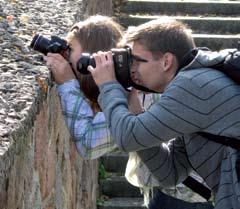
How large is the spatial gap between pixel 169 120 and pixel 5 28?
1126 millimetres

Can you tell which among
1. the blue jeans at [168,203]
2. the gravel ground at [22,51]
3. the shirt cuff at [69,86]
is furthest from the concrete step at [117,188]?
the shirt cuff at [69,86]

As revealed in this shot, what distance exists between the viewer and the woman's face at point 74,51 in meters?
3.10

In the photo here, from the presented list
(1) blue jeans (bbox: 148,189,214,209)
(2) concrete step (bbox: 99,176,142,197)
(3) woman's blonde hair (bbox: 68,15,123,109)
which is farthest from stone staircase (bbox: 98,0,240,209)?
(3) woman's blonde hair (bbox: 68,15,123,109)

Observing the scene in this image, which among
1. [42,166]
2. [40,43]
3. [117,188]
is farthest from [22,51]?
[117,188]

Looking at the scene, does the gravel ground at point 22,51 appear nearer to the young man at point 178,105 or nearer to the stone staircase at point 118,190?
the young man at point 178,105

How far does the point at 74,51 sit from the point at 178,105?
0.67 metres

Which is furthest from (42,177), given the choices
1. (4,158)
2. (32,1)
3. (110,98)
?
(32,1)

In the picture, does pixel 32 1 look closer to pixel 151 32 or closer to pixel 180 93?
pixel 151 32

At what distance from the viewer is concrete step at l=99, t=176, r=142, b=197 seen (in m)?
6.70

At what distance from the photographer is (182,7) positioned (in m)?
8.90

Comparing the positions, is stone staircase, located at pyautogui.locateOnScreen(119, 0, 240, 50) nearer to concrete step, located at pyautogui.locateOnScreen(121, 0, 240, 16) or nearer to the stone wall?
concrete step, located at pyautogui.locateOnScreen(121, 0, 240, 16)

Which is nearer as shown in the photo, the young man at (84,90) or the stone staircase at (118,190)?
the young man at (84,90)

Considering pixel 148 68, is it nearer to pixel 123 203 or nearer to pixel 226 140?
pixel 226 140

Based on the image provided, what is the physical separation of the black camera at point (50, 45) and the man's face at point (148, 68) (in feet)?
1.14
